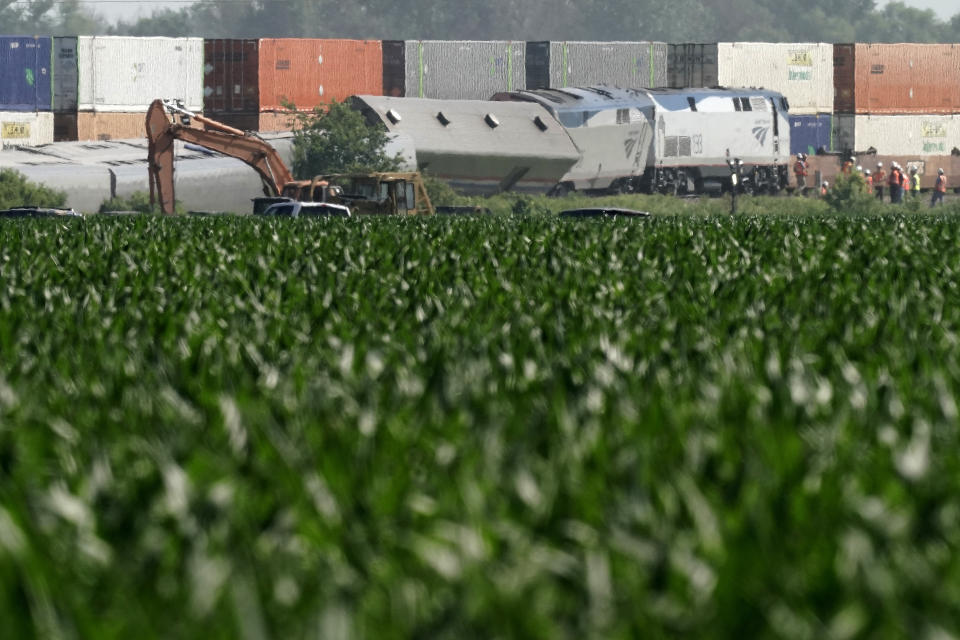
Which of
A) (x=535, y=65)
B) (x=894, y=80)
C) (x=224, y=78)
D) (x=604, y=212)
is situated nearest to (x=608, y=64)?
(x=535, y=65)

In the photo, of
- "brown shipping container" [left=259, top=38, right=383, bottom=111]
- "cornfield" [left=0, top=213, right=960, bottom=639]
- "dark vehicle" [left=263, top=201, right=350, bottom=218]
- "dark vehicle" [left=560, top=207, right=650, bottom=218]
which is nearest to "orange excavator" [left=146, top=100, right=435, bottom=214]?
"dark vehicle" [left=263, top=201, right=350, bottom=218]

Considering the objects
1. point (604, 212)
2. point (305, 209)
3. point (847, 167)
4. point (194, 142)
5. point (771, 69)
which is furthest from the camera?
point (771, 69)

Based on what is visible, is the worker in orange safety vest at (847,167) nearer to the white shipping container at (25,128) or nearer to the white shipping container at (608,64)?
the white shipping container at (608,64)

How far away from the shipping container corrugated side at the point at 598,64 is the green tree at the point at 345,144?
26763 millimetres

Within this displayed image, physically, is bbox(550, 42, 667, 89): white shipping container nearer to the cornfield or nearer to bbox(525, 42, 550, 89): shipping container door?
bbox(525, 42, 550, 89): shipping container door

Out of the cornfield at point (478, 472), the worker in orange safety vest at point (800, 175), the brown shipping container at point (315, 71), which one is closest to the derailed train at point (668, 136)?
the worker in orange safety vest at point (800, 175)

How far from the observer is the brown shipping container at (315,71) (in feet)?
286

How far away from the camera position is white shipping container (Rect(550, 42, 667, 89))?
95625 mm

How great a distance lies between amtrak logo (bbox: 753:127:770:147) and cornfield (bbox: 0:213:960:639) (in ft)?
209

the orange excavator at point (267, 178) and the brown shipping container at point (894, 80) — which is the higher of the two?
the brown shipping container at point (894, 80)

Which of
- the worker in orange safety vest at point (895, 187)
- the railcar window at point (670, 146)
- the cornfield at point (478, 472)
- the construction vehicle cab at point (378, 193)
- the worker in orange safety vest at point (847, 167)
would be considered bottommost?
the cornfield at point (478, 472)

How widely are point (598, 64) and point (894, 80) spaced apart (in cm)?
1769

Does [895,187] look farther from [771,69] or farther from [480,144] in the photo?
[480,144]

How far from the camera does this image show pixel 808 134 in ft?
308
